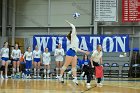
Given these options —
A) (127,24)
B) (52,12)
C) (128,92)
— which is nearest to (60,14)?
(52,12)

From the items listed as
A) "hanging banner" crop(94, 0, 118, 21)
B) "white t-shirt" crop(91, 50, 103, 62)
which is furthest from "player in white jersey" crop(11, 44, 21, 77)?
"white t-shirt" crop(91, 50, 103, 62)

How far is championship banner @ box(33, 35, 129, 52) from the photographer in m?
21.0

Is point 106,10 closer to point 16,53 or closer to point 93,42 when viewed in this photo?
point 93,42

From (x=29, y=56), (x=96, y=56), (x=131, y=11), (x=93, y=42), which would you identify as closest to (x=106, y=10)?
(x=131, y=11)

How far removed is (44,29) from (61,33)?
56.5 inches

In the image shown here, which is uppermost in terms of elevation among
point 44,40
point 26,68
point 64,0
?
point 64,0

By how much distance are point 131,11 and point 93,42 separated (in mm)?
3539

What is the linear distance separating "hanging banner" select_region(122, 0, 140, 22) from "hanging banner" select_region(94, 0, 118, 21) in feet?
2.13

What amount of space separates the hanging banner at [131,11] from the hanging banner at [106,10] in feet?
2.13

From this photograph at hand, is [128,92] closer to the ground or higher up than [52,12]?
closer to the ground

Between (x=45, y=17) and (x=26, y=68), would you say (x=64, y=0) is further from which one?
(x=26, y=68)

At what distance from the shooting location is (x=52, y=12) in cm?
2431

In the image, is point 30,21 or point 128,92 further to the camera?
point 30,21

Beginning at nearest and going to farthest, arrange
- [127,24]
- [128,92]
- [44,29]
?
[128,92], [127,24], [44,29]
